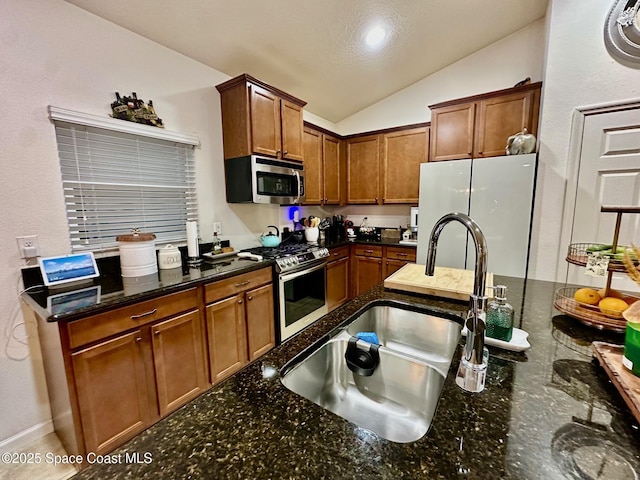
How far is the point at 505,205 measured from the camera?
252 cm

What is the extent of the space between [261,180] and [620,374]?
2.45 m

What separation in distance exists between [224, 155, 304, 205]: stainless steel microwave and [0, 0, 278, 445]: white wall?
971 millimetres

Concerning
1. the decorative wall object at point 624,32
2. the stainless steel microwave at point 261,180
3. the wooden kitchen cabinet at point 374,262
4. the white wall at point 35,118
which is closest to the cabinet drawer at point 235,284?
the stainless steel microwave at point 261,180

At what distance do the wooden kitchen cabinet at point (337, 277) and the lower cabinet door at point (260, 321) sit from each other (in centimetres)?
102

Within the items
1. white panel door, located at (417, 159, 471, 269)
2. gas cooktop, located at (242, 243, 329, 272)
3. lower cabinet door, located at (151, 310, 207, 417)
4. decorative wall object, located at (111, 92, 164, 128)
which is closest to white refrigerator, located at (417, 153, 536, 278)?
white panel door, located at (417, 159, 471, 269)

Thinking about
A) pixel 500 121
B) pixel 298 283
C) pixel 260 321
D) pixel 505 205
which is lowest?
pixel 260 321

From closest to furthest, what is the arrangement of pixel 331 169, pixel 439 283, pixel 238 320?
1. pixel 439 283
2. pixel 238 320
3. pixel 331 169

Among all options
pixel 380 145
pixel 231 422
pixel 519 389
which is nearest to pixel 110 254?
pixel 231 422

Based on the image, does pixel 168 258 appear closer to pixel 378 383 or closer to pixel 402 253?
pixel 378 383

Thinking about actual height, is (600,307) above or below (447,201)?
below

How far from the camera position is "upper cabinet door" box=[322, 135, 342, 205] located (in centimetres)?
370

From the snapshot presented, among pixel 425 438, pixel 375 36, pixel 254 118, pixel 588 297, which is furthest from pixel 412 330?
pixel 375 36

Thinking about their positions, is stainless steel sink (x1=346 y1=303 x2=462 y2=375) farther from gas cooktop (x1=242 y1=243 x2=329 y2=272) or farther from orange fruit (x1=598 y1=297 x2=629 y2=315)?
gas cooktop (x1=242 y1=243 x2=329 y2=272)

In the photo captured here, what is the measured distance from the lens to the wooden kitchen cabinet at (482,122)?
2666mm
